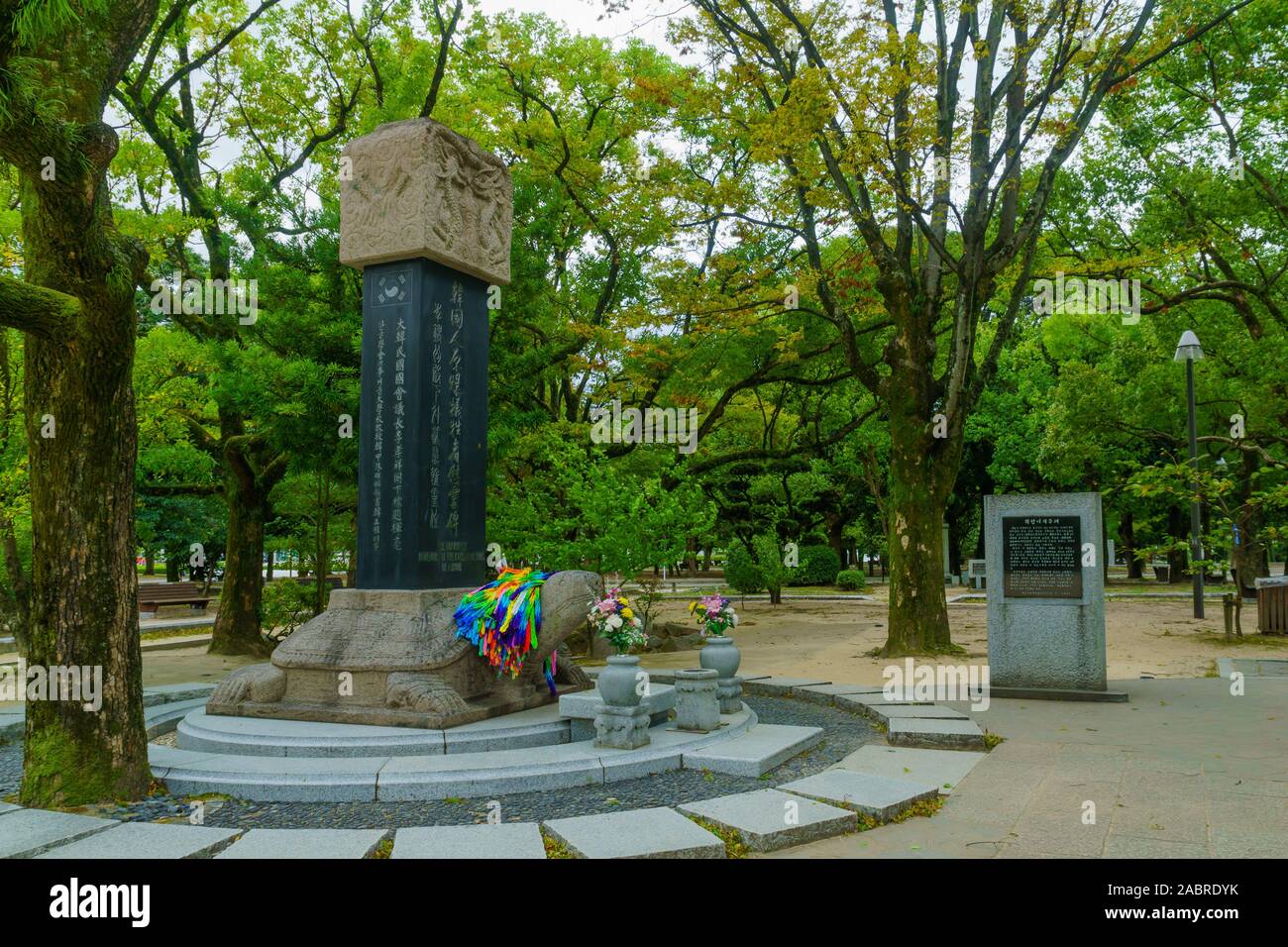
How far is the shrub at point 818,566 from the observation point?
103 ft

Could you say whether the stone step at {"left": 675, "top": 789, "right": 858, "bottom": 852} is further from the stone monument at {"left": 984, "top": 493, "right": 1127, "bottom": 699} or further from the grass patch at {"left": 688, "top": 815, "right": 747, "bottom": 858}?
the stone monument at {"left": 984, "top": 493, "right": 1127, "bottom": 699}

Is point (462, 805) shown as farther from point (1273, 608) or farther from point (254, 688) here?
point (1273, 608)

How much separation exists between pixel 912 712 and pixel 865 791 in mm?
2716

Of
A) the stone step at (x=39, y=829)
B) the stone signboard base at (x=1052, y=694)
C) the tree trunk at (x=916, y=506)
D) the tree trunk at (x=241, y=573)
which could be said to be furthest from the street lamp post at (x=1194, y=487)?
the tree trunk at (x=241, y=573)

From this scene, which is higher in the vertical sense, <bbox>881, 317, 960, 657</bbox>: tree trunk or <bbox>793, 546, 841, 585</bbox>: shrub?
<bbox>881, 317, 960, 657</bbox>: tree trunk

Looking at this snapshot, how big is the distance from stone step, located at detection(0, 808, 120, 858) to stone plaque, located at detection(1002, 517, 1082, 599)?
8.52 meters

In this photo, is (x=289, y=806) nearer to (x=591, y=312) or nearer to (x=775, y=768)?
(x=775, y=768)

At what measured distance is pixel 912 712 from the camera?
7.71 m

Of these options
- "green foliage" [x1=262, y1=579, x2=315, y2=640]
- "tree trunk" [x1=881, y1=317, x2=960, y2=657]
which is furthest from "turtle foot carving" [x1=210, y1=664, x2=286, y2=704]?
"tree trunk" [x1=881, y1=317, x2=960, y2=657]

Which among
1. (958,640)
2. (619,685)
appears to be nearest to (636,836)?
(619,685)

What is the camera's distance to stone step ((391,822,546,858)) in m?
4.11

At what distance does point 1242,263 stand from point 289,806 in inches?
901

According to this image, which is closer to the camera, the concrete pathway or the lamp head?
the concrete pathway

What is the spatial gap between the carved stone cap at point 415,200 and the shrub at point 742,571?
16.3 m
